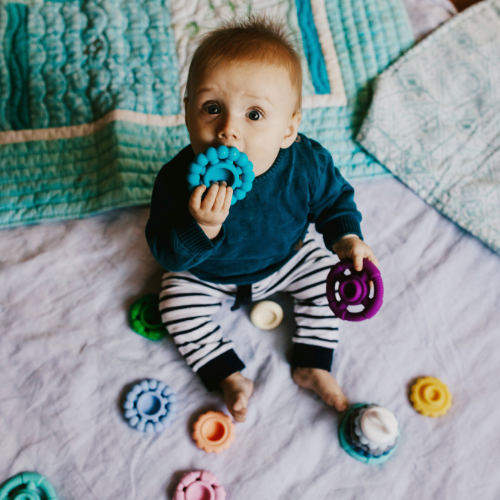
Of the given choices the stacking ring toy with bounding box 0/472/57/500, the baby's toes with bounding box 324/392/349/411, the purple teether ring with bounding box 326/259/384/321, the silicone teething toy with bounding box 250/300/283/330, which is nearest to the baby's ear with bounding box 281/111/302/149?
the purple teether ring with bounding box 326/259/384/321

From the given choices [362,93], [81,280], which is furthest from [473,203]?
[81,280]

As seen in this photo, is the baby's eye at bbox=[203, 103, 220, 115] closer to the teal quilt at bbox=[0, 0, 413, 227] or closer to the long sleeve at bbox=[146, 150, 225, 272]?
the long sleeve at bbox=[146, 150, 225, 272]

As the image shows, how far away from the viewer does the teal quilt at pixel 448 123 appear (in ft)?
3.40

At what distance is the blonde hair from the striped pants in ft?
1.15

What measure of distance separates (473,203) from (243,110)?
2.11ft

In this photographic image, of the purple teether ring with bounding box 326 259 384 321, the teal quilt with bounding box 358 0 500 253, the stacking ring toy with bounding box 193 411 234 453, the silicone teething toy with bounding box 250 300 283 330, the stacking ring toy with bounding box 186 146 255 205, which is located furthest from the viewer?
the teal quilt with bounding box 358 0 500 253

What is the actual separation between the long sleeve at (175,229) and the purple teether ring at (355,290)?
20 cm

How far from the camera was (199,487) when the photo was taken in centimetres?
78

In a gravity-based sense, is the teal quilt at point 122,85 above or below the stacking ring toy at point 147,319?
above

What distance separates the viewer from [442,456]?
814 mm

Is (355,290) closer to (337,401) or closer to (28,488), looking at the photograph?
(337,401)

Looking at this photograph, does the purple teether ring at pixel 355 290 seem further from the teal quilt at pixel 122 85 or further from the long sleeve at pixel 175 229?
the teal quilt at pixel 122 85

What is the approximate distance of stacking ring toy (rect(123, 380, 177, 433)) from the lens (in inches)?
32.2

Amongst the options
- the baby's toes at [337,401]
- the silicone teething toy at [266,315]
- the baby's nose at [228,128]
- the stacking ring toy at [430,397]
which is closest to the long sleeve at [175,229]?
the baby's nose at [228,128]
